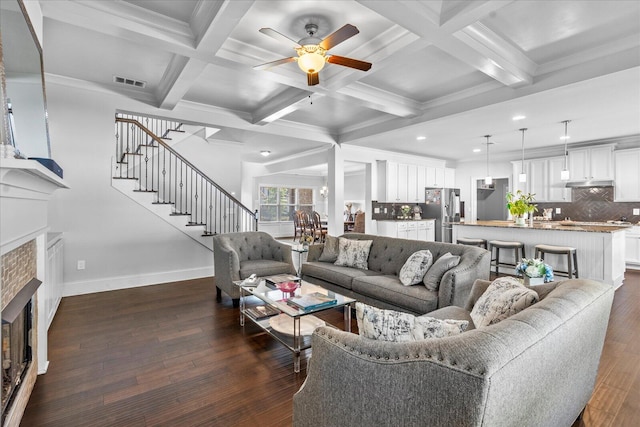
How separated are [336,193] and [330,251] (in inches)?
97.8

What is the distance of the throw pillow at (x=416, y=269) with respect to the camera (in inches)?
124

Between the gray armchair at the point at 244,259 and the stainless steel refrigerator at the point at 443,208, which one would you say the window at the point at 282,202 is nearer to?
the stainless steel refrigerator at the point at 443,208

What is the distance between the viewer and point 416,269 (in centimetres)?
315

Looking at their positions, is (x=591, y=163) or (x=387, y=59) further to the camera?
(x=591, y=163)

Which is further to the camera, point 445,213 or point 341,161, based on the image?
point 445,213

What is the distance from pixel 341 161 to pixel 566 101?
387cm

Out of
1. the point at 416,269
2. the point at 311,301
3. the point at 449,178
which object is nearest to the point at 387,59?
the point at 416,269

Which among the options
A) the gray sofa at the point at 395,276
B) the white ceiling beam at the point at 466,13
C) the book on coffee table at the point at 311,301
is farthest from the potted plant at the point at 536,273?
the white ceiling beam at the point at 466,13

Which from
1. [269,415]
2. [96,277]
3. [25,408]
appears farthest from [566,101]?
[96,277]

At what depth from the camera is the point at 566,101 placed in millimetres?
4184

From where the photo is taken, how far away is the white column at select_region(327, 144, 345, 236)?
664 centimetres

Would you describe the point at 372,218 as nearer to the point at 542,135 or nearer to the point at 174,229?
the point at 542,135

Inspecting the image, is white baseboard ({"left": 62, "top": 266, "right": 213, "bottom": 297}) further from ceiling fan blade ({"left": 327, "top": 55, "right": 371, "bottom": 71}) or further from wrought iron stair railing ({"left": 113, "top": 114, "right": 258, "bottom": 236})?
ceiling fan blade ({"left": 327, "top": 55, "right": 371, "bottom": 71})

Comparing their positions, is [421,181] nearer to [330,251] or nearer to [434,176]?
[434,176]
